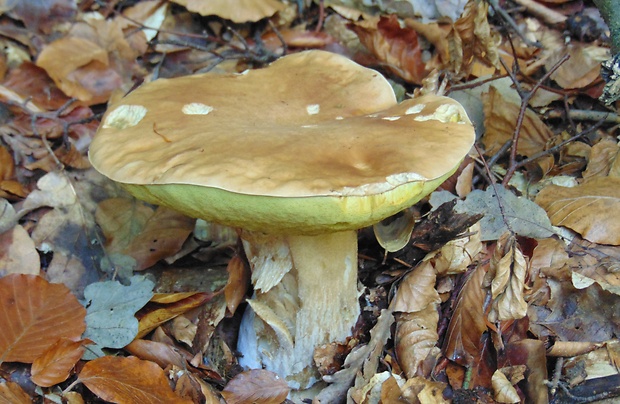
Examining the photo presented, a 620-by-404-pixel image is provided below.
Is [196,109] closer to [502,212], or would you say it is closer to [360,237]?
[360,237]

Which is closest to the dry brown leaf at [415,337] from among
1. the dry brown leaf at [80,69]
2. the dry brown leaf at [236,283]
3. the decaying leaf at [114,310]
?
the dry brown leaf at [236,283]

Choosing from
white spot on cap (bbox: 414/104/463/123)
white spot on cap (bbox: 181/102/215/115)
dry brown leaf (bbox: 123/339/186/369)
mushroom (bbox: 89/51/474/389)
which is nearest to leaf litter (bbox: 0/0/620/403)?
dry brown leaf (bbox: 123/339/186/369)

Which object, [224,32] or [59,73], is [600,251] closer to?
[224,32]

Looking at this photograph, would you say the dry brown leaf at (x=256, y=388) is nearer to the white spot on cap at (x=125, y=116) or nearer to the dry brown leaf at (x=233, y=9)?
the white spot on cap at (x=125, y=116)

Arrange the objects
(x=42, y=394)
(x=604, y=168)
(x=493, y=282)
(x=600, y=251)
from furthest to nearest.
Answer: (x=604, y=168)
(x=600, y=251)
(x=493, y=282)
(x=42, y=394)

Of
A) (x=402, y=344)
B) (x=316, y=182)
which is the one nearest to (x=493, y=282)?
(x=402, y=344)
